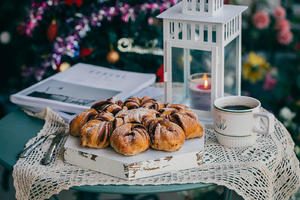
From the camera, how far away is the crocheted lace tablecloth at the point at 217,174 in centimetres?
100

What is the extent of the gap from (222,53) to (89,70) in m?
0.54

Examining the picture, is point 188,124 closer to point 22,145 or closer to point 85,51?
point 22,145

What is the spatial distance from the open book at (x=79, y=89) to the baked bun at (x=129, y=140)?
32 centimetres

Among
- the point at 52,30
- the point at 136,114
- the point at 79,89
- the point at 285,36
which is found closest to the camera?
the point at 136,114

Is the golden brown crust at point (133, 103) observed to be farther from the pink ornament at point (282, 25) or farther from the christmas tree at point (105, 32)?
the pink ornament at point (282, 25)

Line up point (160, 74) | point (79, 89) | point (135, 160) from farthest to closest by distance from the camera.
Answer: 1. point (160, 74)
2. point (79, 89)
3. point (135, 160)

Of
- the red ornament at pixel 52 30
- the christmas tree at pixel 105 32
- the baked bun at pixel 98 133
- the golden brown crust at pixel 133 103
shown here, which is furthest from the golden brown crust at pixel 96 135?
the red ornament at pixel 52 30

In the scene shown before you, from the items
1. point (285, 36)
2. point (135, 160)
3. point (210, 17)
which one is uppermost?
point (210, 17)

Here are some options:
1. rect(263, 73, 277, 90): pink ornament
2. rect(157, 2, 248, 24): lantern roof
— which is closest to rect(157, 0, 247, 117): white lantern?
rect(157, 2, 248, 24): lantern roof

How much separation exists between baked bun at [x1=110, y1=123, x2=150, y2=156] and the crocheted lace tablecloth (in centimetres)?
6

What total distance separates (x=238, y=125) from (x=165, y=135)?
19cm

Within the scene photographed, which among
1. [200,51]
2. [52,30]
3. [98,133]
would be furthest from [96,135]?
[52,30]

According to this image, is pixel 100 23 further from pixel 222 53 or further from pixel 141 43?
pixel 222 53

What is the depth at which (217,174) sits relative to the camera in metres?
1.02
